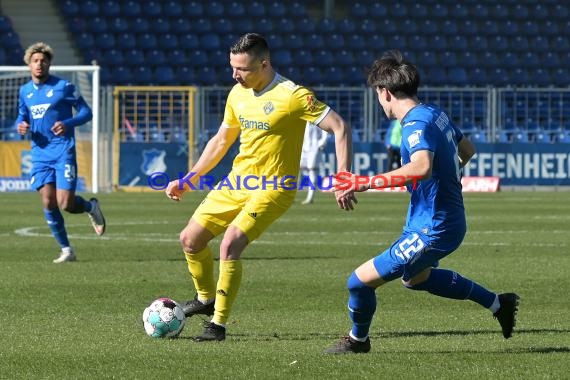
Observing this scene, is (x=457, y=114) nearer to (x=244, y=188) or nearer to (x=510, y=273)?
(x=510, y=273)

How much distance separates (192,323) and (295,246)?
6.30 metres

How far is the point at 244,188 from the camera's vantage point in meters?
7.95

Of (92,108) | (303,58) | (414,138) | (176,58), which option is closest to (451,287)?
(414,138)

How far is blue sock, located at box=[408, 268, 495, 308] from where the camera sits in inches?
294

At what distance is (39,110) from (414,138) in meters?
7.15

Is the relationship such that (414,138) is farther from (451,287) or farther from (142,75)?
(142,75)

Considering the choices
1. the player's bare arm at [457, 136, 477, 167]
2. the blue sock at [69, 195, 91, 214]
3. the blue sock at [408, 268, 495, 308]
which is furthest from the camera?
the blue sock at [69, 195, 91, 214]

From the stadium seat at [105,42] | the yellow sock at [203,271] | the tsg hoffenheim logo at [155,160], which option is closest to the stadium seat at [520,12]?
the stadium seat at [105,42]

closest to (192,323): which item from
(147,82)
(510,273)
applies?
(510,273)

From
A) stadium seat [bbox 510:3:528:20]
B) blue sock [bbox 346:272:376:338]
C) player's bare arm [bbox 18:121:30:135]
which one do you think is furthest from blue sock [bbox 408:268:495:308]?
stadium seat [bbox 510:3:528:20]

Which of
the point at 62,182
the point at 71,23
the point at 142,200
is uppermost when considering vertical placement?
the point at 71,23

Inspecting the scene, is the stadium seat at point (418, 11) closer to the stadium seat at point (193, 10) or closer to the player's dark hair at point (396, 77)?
the stadium seat at point (193, 10)

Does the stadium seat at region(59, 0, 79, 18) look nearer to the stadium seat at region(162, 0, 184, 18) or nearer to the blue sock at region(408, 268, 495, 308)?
the stadium seat at region(162, 0, 184, 18)

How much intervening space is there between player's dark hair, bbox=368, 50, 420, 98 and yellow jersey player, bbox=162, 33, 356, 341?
38.5 inches
